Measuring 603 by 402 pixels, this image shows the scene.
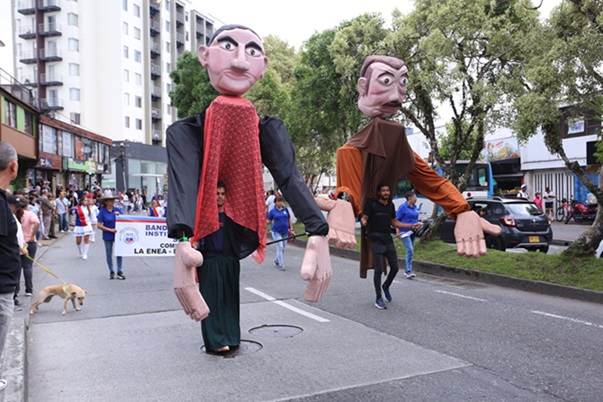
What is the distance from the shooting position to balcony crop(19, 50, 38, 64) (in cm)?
4606

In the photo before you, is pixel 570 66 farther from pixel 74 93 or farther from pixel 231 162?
pixel 74 93

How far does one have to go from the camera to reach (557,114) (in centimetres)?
1025

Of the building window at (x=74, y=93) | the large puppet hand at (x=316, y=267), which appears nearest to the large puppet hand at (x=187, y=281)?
the large puppet hand at (x=316, y=267)

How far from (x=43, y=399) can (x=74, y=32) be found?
46.0 metres

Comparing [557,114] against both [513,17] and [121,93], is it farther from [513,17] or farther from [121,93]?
[121,93]

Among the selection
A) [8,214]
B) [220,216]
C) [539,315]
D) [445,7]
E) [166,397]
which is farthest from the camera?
[445,7]

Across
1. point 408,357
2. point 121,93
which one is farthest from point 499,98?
point 121,93

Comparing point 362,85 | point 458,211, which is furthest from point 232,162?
point 458,211

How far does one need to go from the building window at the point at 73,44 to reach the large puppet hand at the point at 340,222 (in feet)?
150

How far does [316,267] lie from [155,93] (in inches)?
1980

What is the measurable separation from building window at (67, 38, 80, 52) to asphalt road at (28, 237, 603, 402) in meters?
40.7

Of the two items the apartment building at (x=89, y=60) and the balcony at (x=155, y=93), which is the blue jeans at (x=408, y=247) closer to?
the apartment building at (x=89, y=60)

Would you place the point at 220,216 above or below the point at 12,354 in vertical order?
above

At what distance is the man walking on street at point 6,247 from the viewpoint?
4.16 meters
